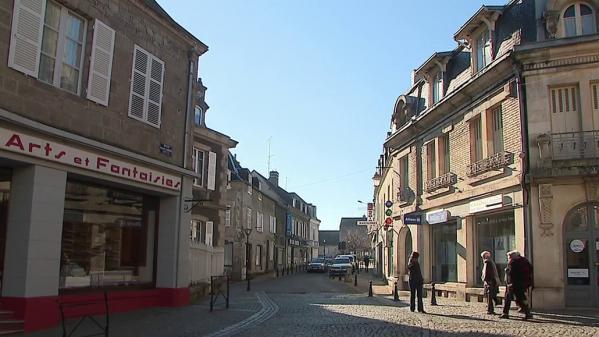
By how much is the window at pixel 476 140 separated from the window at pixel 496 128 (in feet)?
2.58

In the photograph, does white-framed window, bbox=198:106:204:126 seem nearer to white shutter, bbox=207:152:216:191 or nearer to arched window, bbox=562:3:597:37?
white shutter, bbox=207:152:216:191

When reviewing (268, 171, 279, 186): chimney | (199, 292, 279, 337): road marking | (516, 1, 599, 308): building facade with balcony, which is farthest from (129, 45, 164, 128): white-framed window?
(268, 171, 279, 186): chimney

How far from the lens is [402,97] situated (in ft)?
87.5

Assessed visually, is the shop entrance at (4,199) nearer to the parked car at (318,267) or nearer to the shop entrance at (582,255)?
the shop entrance at (582,255)

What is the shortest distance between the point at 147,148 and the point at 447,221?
451 inches

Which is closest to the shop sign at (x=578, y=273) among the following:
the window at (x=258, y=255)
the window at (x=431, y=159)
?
the window at (x=431, y=159)

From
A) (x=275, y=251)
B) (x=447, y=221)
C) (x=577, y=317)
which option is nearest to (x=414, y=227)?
(x=447, y=221)

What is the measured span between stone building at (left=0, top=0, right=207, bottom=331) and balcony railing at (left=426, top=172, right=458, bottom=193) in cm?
931

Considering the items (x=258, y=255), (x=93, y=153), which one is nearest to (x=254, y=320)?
(x=93, y=153)

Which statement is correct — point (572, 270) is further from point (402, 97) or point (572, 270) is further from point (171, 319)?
point (402, 97)

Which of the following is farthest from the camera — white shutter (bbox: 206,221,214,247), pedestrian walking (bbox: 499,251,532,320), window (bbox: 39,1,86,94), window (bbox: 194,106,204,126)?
window (bbox: 194,106,204,126)

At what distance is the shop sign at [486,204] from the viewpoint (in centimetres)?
1769

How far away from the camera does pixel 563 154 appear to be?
1609 centimetres

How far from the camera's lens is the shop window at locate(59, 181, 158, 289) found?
1358 centimetres
